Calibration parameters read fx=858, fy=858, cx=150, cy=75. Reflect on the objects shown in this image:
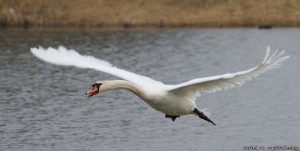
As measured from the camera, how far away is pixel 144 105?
20.5m

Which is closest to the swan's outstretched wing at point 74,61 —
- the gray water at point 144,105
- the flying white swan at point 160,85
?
the flying white swan at point 160,85

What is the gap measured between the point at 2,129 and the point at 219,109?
5.11 metres

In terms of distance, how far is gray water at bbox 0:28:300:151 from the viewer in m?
16.2

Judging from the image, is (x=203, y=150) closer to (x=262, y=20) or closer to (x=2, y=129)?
(x=2, y=129)

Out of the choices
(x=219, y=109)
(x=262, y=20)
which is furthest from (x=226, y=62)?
(x=262, y=20)

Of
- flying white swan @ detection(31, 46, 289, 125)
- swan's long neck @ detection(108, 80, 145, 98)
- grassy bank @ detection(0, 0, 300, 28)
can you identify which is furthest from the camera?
grassy bank @ detection(0, 0, 300, 28)

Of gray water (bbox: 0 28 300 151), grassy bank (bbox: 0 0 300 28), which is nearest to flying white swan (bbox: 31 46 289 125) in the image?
gray water (bbox: 0 28 300 151)

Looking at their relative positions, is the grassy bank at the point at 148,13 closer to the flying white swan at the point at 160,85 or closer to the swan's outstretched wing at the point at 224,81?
the flying white swan at the point at 160,85

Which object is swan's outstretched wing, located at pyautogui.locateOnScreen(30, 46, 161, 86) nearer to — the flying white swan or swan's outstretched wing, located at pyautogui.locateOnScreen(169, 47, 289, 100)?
the flying white swan

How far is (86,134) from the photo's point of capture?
17031mm

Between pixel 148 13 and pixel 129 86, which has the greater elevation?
pixel 148 13

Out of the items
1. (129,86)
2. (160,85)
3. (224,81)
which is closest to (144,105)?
(160,85)

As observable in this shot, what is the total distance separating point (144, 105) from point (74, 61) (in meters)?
8.19

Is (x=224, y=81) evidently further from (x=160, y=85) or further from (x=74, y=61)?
(x=74, y=61)
